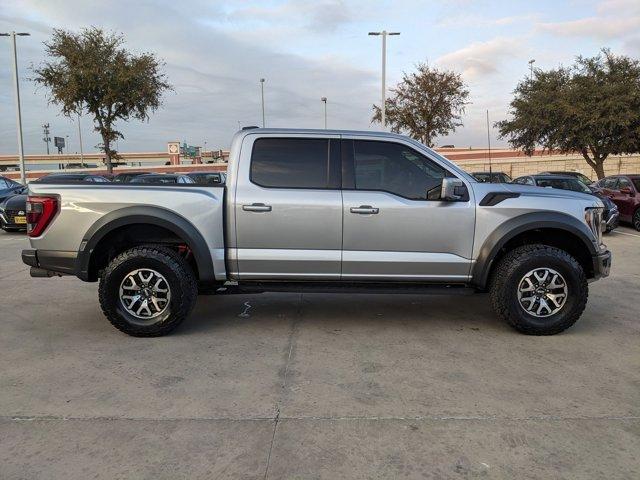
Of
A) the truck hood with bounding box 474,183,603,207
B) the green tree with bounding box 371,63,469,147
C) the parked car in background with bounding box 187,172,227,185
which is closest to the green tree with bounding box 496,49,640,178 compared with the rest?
the green tree with bounding box 371,63,469,147

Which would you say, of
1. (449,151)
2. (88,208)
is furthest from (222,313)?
(449,151)

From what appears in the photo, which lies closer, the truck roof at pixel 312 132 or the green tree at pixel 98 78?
the truck roof at pixel 312 132

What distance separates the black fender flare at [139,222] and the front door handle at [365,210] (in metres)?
1.50

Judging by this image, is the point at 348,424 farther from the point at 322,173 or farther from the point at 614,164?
the point at 614,164

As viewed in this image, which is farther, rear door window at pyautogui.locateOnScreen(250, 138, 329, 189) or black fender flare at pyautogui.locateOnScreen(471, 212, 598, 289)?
rear door window at pyautogui.locateOnScreen(250, 138, 329, 189)

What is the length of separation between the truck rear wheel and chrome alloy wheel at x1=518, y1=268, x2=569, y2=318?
10.7ft

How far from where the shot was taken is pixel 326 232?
4945 mm

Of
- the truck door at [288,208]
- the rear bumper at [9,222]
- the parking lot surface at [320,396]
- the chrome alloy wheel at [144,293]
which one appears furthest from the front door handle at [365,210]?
the rear bumper at [9,222]

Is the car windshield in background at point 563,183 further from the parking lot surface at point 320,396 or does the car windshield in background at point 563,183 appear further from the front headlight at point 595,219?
the front headlight at point 595,219

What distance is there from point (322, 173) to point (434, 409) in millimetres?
2529

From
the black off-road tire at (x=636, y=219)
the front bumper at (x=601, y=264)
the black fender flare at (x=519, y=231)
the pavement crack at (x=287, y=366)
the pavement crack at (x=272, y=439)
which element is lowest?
the pavement crack at (x=272, y=439)

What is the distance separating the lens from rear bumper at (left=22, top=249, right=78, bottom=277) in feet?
16.2

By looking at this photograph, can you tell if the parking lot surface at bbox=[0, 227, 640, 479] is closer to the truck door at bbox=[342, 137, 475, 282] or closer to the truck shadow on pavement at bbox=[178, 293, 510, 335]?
the truck shadow on pavement at bbox=[178, 293, 510, 335]

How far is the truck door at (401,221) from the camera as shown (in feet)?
16.2
